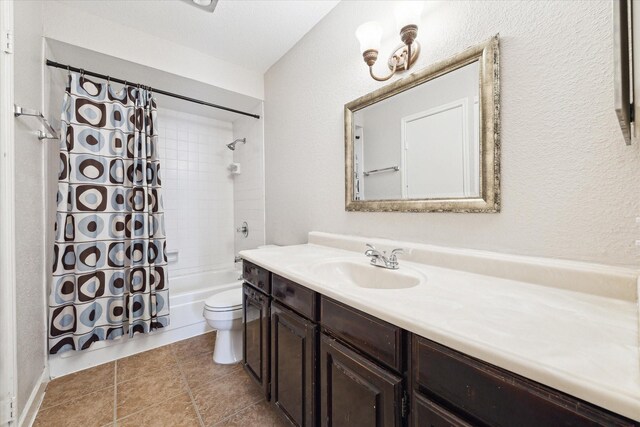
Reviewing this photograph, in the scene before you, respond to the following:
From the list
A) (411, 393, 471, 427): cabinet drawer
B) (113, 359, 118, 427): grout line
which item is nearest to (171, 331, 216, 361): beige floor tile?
(113, 359, 118, 427): grout line

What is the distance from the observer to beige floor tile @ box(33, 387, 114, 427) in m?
1.30

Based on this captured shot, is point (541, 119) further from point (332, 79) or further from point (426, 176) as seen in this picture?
point (332, 79)

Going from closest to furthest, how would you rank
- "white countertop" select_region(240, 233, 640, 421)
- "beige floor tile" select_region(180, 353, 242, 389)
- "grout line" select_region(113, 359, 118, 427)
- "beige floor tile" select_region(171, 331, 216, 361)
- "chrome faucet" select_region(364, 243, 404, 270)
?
"white countertop" select_region(240, 233, 640, 421) < "chrome faucet" select_region(364, 243, 404, 270) < "grout line" select_region(113, 359, 118, 427) < "beige floor tile" select_region(180, 353, 242, 389) < "beige floor tile" select_region(171, 331, 216, 361)

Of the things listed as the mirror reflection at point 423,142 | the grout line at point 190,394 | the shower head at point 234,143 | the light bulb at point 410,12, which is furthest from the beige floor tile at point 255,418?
the shower head at point 234,143

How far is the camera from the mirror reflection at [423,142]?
3.50ft

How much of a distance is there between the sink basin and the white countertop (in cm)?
9

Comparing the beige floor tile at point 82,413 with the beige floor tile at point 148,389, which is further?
the beige floor tile at point 148,389

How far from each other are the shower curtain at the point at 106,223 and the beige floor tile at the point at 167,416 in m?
0.70

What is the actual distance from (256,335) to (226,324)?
515mm

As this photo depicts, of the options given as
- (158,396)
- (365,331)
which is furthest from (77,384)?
(365,331)

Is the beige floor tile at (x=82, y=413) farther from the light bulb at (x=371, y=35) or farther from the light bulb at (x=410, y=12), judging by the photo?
the light bulb at (x=410, y=12)

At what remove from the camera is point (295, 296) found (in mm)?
1077

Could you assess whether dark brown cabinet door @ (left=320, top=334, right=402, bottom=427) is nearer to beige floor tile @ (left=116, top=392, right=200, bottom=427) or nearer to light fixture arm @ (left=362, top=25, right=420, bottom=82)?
beige floor tile @ (left=116, top=392, right=200, bottom=427)

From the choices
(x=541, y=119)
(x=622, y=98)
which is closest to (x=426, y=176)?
(x=541, y=119)
